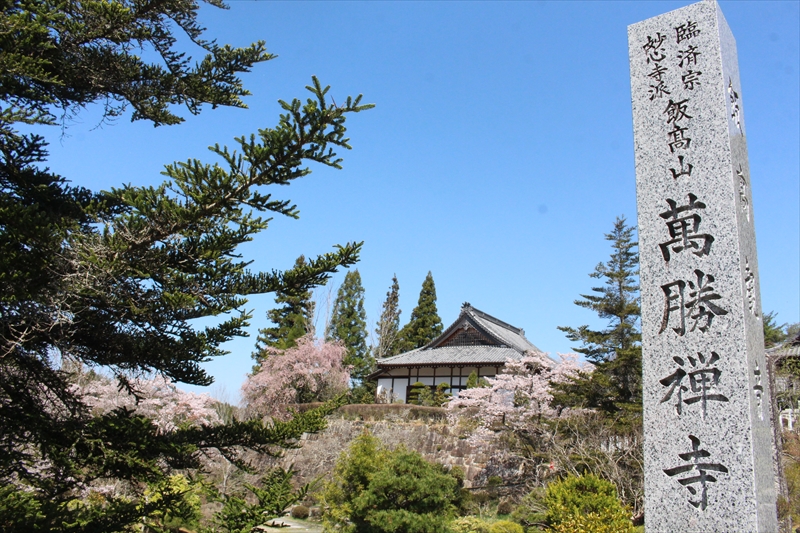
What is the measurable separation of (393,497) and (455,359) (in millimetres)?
11939

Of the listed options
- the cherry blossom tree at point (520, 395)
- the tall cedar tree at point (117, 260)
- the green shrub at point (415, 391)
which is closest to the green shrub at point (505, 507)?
the cherry blossom tree at point (520, 395)

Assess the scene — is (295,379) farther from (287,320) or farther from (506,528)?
(506,528)

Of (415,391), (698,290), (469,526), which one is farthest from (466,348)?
(698,290)

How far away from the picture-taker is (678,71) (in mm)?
3648

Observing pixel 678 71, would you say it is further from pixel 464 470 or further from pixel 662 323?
pixel 464 470

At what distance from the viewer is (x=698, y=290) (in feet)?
10.6

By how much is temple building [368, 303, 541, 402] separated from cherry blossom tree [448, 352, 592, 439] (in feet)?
13.6

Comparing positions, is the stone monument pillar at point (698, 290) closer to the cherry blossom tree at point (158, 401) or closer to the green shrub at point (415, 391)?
the cherry blossom tree at point (158, 401)

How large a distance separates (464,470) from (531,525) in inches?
188

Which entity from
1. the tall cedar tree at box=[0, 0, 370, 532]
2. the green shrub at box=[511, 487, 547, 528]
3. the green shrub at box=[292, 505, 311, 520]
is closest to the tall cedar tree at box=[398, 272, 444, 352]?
the green shrub at box=[292, 505, 311, 520]

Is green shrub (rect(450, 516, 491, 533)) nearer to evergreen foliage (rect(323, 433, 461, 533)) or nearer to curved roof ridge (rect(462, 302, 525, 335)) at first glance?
evergreen foliage (rect(323, 433, 461, 533))

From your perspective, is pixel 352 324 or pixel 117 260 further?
pixel 352 324

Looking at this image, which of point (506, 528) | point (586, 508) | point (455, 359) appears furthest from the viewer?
point (455, 359)

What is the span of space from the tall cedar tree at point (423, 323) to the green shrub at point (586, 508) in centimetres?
1837
